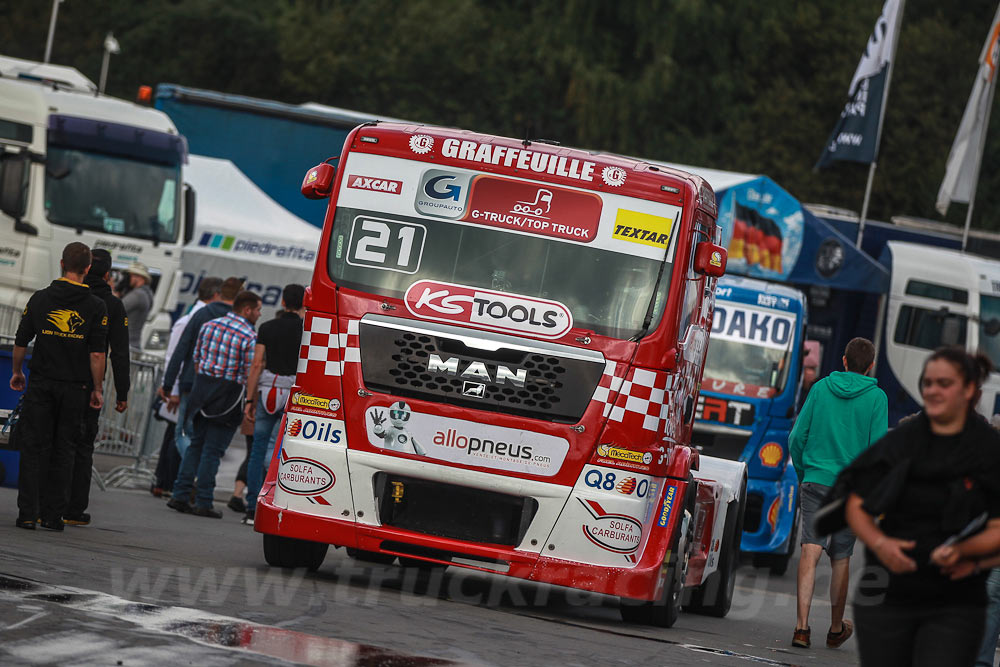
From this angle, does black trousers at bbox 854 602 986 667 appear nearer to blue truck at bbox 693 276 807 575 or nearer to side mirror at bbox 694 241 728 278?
side mirror at bbox 694 241 728 278

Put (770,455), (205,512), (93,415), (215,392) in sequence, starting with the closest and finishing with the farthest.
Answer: (93,415), (215,392), (205,512), (770,455)

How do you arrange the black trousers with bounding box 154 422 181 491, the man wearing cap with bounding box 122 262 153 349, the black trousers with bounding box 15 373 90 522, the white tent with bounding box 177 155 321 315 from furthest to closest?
the white tent with bounding box 177 155 321 315
the man wearing cap with bounding box 122 262 153 349
the black trousers with bounding box 154 422 181 491
the black trousers with bounding box 15 373 90 522

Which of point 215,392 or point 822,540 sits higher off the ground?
point 215,392

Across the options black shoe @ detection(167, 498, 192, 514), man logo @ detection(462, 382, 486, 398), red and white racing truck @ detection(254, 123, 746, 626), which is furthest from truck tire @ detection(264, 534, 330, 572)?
black shoe @ detection(167, 498, 192, 514)

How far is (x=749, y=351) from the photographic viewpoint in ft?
54.1

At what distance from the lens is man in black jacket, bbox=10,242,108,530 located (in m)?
10.7

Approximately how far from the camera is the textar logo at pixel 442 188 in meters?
10.1

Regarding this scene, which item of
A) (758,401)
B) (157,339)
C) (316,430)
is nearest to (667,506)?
(316,430)

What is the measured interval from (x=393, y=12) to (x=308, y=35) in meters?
2.88

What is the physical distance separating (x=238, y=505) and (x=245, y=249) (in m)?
11.7

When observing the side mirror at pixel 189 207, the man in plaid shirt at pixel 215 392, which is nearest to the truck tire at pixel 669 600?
the man in plaid shirt at pixel 215 392

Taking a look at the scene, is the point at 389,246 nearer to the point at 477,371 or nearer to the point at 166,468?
the point at 477,371

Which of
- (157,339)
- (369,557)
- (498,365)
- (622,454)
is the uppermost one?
(498,365)

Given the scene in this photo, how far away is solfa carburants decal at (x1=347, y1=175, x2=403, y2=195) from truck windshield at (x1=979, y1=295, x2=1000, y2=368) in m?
18.2
